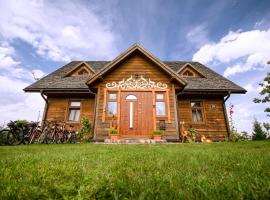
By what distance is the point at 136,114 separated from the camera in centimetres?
1095

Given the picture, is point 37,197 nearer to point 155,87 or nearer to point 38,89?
point 155,87

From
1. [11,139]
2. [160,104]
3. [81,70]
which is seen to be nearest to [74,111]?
[81,70]

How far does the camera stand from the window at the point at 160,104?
36.3ft

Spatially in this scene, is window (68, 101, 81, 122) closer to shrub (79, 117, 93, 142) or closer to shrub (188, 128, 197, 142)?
shrub (79, 117, 93, 142)

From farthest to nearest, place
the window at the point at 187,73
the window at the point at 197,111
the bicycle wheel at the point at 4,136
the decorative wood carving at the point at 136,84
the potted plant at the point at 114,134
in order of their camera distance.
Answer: the window at the point at 187,73, the window at the point at 197,111, the decorative wood carving at the point at 136,84, the potted plant at the point at 114,134, the bicycle wheel at the point at 4,136

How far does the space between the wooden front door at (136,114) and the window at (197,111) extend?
4.10 metres

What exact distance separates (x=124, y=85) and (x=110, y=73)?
1.22 metres

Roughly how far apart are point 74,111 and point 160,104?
6.47m

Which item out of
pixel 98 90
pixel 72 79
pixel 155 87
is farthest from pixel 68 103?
pixel 155 87

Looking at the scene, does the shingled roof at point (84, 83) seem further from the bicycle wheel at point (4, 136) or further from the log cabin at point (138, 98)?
the bicycle wheel at point (4, 136)

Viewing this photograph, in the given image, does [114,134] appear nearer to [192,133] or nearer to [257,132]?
[192,133]

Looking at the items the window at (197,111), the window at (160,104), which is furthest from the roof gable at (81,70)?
the window at (197,111)

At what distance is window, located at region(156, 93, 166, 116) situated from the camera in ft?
36.3

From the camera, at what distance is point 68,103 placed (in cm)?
1351
